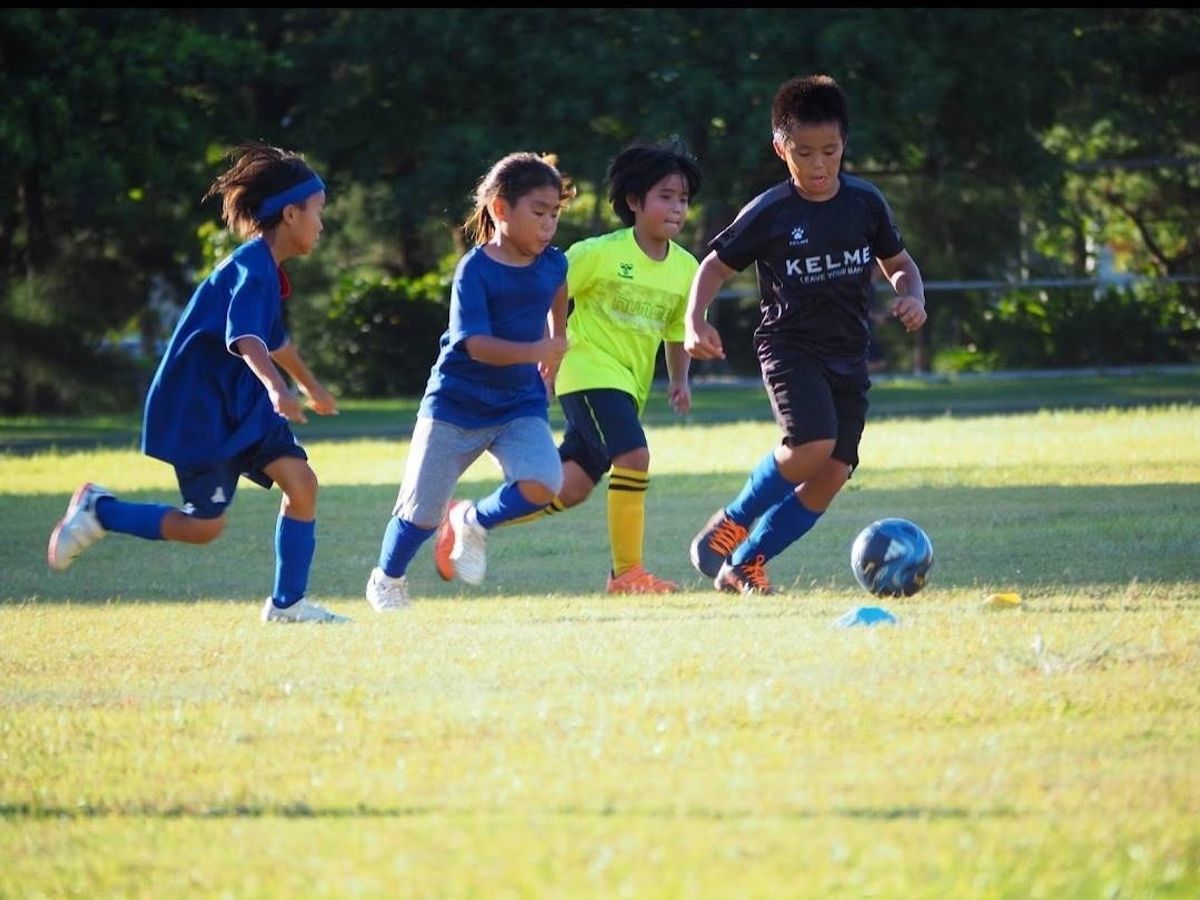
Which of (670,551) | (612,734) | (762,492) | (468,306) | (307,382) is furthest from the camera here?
(670,551)

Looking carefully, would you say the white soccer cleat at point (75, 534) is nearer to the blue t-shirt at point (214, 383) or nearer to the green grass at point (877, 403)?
the blue t-shirt at point (214, 383)

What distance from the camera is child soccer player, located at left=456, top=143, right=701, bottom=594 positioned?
9086mm

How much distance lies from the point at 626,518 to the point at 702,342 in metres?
1.01

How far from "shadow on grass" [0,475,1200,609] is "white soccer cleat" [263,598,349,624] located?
3.09 feet

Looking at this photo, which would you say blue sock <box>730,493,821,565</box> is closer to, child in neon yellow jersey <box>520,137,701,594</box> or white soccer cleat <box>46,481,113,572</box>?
child in neon yellow jersey <box>520,137,701,594</box>

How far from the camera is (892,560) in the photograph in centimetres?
825

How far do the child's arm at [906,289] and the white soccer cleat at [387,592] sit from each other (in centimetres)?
221

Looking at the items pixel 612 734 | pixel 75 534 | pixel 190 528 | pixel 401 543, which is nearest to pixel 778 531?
pixel 401 543

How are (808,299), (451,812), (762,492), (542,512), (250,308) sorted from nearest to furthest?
1. (451,812)
2. (250,308)
3. (808,299)
4. (762,492)
5. (542,512)

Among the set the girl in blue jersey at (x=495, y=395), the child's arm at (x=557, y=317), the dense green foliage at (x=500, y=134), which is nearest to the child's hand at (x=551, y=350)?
the girl in blue jersey at (x=495, y=395)

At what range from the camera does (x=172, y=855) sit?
4.31 m

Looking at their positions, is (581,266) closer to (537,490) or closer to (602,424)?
(602,424)

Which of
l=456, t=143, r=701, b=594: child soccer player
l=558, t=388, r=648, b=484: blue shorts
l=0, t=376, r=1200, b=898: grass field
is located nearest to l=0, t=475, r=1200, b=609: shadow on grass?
l=0, t=376, r=1200, b=898: grass field

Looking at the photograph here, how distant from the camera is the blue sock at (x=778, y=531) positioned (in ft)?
28.8
